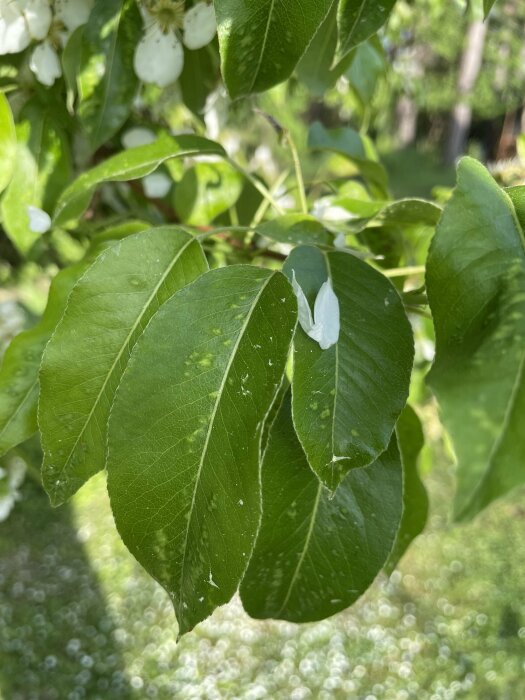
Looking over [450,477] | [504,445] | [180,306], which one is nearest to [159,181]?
[180,306]

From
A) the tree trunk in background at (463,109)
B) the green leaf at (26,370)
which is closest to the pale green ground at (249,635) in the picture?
the green leaf at (26,370)

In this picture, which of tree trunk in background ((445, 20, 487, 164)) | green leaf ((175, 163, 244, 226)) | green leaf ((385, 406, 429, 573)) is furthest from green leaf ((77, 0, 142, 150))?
tree trunk in background ((445, 20, 487, 164))

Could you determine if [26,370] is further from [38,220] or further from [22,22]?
[22,22]

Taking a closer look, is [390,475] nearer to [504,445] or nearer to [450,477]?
[504,445]

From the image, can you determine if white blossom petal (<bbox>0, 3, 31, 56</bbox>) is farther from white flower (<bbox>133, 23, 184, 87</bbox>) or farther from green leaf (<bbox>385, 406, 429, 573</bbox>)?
green leaf (<bbox>385, 406, 429, 573</bbox>)

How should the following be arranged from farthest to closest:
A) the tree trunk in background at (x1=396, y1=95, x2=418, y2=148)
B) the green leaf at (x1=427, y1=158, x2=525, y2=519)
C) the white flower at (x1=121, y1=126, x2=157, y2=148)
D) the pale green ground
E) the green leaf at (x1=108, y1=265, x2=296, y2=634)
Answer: the tree trunk in background at (x1=396, y1=95, x2=418, y2=148) < the pale green ground < the white flower at (x1=121, y1=126, x2=157, y2=148) < the green leaf at (x1=108, y1=265, x2=296, y2=634) < the green leaf at (x1=427, y1=158, x2=525, y2=519)
